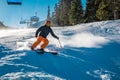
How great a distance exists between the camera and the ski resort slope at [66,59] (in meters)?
15.9

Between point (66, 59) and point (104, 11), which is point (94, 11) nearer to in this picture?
point (104, 11)

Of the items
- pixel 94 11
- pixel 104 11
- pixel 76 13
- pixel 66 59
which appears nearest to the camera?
pixel 66 59

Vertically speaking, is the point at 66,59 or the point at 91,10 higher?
the point at 91,10

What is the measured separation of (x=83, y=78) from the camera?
16078 millimetres

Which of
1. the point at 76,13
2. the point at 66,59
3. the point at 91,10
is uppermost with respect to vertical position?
the point at 91,10

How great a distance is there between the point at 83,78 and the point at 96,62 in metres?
2.46

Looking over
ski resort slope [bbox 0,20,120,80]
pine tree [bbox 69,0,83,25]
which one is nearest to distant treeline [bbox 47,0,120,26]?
pine tree [bbox 69,0,83,25]

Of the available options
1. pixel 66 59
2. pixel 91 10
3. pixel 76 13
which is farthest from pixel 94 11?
pixel 66 59

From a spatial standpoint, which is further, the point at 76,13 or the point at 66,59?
the point at 76,13

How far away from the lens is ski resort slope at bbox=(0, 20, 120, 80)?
15.9 m

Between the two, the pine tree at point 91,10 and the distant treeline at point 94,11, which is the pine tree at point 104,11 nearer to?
the distant treeline at point 94,11

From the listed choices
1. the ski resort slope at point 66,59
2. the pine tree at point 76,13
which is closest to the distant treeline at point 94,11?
the pine tree at point 76,13

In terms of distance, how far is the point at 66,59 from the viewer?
18.2 metres

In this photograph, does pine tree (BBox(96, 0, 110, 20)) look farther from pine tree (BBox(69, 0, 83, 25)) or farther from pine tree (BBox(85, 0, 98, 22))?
pine tree (BBox(69, 0, 83, 25))
